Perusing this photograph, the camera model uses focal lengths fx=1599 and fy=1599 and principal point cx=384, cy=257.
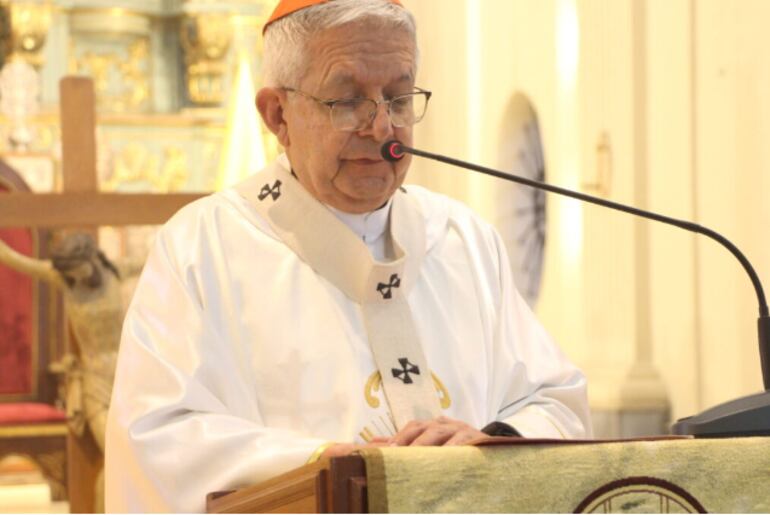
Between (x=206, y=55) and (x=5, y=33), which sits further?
(x=206, y=55)

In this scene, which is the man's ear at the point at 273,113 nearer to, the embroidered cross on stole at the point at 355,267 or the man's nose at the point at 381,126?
the embroidered cross on stole at the point at 355,267

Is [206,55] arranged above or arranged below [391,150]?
above

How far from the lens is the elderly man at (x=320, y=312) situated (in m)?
2.91

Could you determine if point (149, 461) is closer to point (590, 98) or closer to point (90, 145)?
point (90, 145)

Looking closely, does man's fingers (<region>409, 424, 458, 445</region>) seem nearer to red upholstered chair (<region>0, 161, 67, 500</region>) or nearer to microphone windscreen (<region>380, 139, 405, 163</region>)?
microphone windscreen (<region>380, 139, 405, 163</region>)

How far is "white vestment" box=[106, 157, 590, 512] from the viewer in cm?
284

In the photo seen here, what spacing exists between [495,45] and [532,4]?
0.90 m

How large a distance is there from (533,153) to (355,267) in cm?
650

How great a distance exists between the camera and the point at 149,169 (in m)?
12.8

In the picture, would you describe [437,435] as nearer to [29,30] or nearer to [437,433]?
[437,433]

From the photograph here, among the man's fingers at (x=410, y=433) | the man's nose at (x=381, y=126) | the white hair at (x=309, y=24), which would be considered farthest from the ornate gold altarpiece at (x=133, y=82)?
the man's fingers at (x=410, y=433)

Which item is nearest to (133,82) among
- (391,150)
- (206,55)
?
(206,55)

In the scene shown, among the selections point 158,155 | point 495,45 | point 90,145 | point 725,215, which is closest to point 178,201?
point 90,145

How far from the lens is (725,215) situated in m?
6.70
